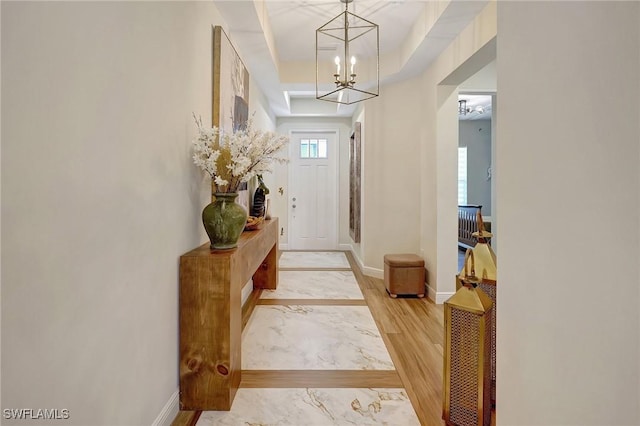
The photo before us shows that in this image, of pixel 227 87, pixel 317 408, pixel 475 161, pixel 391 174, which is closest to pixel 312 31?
pixel 227 87

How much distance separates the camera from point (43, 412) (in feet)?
2.60

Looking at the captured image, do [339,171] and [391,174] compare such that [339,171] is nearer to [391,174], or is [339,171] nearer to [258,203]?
[391,174]

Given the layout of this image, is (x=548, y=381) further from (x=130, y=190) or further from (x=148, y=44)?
(x=148, y=44)

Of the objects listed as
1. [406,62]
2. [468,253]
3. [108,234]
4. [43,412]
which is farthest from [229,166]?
[406,62]

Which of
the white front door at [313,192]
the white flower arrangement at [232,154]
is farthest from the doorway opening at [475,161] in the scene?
the white flower arrangement at [232,154]

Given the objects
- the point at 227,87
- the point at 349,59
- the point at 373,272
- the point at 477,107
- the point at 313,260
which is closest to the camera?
the point at 227,87

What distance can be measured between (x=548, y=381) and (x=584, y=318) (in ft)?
0.60

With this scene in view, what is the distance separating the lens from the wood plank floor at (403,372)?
5.45 feet

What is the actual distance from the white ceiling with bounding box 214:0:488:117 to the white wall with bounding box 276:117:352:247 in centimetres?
168

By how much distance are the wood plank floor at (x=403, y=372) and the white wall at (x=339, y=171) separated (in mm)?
3056

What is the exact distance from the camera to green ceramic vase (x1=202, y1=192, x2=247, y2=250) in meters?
1.69

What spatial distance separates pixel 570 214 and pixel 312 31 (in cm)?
336

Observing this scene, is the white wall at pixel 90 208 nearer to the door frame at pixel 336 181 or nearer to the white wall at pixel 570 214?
the white wall at pixel 570 214

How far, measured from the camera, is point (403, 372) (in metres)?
1.94
